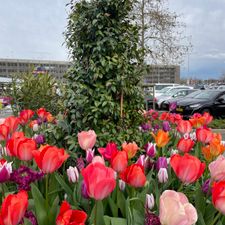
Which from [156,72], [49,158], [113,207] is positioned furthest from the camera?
[156,72]

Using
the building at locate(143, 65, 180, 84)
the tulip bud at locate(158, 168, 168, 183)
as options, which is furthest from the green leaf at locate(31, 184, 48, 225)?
the building at locate(143, 65, 180, 84)

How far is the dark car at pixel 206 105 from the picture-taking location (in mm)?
14336

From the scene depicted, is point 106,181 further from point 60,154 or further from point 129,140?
point 129,140

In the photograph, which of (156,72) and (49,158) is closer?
(49,158)

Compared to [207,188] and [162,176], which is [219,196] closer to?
[207,188]

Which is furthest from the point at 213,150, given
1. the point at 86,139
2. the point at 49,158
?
the point at 49,158

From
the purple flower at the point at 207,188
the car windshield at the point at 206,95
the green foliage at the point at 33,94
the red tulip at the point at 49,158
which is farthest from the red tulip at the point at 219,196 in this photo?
the car windshield at the point at 206,95

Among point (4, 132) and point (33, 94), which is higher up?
point (4, 132)

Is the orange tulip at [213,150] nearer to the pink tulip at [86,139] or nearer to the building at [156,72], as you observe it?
the pink tulip at [86,139]

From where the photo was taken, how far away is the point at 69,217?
3.65 ft

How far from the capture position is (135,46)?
336 centimetres

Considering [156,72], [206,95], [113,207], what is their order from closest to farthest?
[113,207] < [206,95] < [156,72]

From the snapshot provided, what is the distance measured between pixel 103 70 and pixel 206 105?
476 inches

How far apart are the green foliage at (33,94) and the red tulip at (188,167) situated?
19.3ft
